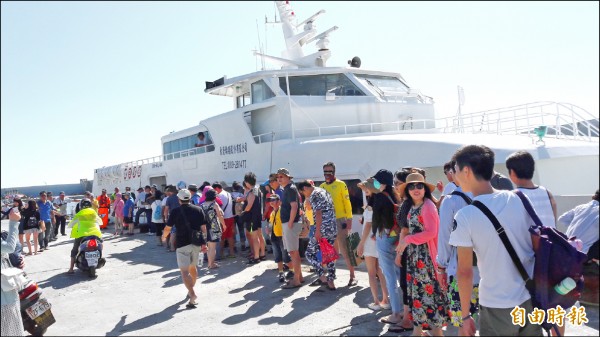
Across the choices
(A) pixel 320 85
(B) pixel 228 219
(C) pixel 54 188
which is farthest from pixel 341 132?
(C) pixel 54 188

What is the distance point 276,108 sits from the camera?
38.0 feet

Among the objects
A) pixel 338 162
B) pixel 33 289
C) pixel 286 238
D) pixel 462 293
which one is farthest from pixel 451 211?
pixel 338 162

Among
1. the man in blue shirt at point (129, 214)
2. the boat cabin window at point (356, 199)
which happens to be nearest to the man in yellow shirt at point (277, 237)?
the boat cabin window at point (356, 199)

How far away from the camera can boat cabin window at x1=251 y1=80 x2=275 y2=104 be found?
40.0 feet

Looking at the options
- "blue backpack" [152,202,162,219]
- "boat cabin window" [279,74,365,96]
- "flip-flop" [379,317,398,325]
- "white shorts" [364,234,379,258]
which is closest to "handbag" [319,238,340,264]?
"white shorts" [364,234,379,258]

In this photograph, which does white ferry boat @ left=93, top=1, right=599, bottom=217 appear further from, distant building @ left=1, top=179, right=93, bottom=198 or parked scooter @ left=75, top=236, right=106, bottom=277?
distant building @ left=1, top=179, right=93, bottom=198

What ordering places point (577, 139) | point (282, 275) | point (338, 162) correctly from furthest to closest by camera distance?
point (338, 162), point (577, 139), point (282, 275)

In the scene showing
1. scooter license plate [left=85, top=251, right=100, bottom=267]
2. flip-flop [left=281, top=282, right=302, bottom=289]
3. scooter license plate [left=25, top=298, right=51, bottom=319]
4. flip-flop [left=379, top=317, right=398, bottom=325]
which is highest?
scooter license plate [left=25, top=298, right=51, bottom=319]

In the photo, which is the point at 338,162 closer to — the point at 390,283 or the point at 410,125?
the point at 410,125

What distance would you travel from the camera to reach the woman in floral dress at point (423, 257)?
384cm

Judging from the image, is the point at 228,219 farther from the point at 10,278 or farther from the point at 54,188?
the point at 54,188

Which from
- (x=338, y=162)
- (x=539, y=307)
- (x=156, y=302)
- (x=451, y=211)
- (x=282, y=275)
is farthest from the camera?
(x=338, y=162)

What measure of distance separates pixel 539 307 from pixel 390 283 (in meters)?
2.19

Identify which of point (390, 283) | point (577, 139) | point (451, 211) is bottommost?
point (390, 283)
